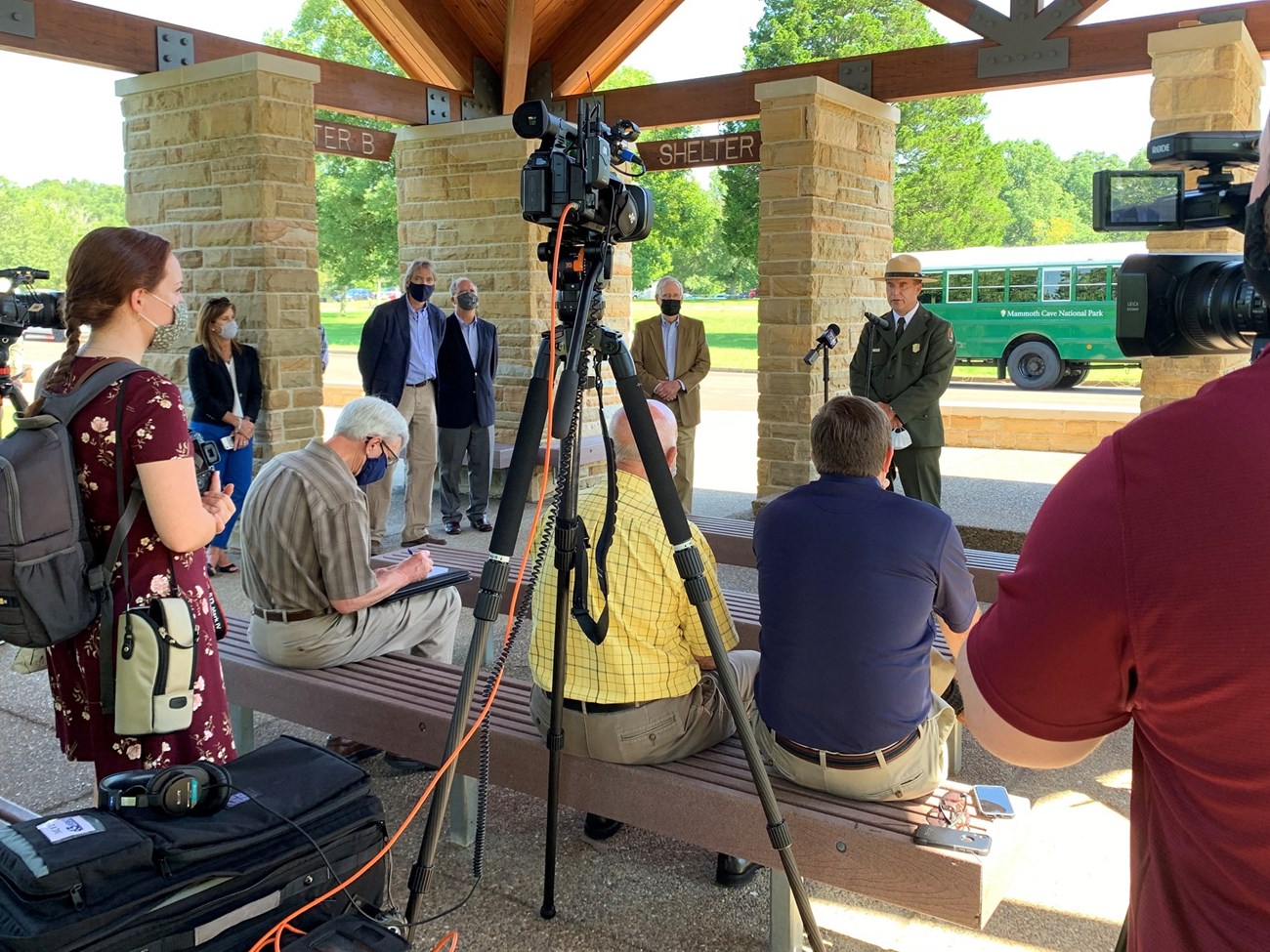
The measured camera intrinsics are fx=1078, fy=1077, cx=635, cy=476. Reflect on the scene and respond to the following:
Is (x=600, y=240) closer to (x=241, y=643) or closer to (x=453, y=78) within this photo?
(x=241, y=643)

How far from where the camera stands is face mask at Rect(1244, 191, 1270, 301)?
958mm

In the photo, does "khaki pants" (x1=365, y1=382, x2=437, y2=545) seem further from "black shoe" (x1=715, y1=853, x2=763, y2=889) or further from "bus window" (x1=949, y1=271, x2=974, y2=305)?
"bus window" (x1=949, y1=271, x2=974, y2=305)

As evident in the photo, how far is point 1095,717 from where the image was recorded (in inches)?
41.4

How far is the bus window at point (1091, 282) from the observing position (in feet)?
61.4

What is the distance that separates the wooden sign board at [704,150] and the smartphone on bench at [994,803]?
6.37 m

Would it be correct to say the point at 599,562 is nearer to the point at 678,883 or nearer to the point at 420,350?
the point at 678,883

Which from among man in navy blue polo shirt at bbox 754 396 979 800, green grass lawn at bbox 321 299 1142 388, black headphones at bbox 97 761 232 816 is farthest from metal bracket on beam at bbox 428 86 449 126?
green grass lawn at bbox 321 299 1142 388

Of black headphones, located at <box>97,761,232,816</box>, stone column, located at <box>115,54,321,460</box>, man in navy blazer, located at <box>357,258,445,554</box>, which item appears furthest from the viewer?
man in navy blazer, located at <box>357,258,445,554</box>

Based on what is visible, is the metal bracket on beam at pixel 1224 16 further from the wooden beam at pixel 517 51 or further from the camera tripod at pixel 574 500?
the camera tripod at pixel 574 500

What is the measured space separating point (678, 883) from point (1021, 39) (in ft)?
20.7

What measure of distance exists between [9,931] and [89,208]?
43.8 meters

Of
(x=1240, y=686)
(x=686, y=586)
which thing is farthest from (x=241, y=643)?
(x=1240, y=686)

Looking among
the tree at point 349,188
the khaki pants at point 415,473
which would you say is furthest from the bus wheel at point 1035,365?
the tree at point 349,188

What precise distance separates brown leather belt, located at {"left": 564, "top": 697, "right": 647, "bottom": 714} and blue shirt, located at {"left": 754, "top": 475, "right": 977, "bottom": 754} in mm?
402
